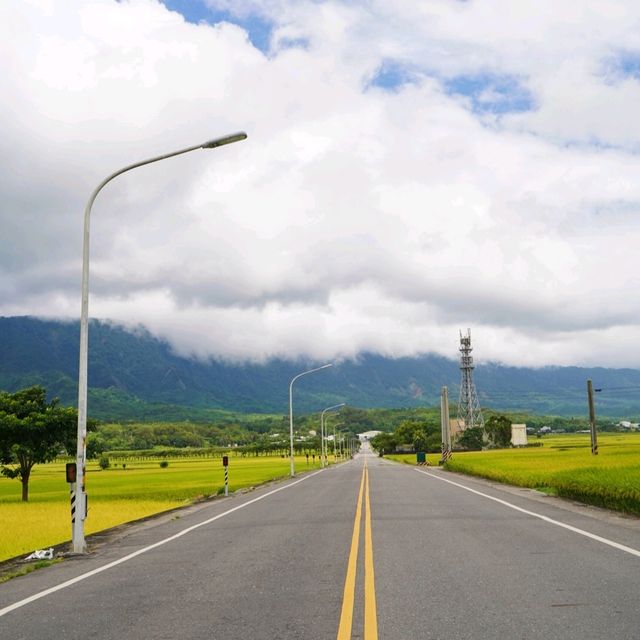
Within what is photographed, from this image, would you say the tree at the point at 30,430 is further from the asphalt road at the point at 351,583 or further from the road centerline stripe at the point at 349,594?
the road centerline stripe at the point at 349,594

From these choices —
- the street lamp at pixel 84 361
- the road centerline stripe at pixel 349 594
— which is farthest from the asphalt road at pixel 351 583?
the street lamp at pixel 84 361

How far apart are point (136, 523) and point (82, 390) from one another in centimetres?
724

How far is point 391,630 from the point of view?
23.4 feet

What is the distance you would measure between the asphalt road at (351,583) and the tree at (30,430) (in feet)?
81.5

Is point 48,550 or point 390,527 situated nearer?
point 48,550

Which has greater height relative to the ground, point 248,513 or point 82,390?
point 82,390

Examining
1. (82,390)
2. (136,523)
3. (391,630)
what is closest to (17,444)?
(136,523)

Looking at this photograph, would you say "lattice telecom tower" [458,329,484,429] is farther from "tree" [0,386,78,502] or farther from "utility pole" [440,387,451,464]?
"tree" [0,386,78,502]

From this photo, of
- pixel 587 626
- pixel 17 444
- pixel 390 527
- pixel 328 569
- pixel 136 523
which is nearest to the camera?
pixel 587 626

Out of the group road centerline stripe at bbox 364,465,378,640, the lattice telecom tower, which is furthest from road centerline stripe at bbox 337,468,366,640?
the lattice telecom tower

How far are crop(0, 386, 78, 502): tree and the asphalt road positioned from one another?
24846 mm

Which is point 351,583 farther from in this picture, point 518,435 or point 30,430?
point 518,435

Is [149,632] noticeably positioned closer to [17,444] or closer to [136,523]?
[136,523]

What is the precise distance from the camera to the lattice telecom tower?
534ft
